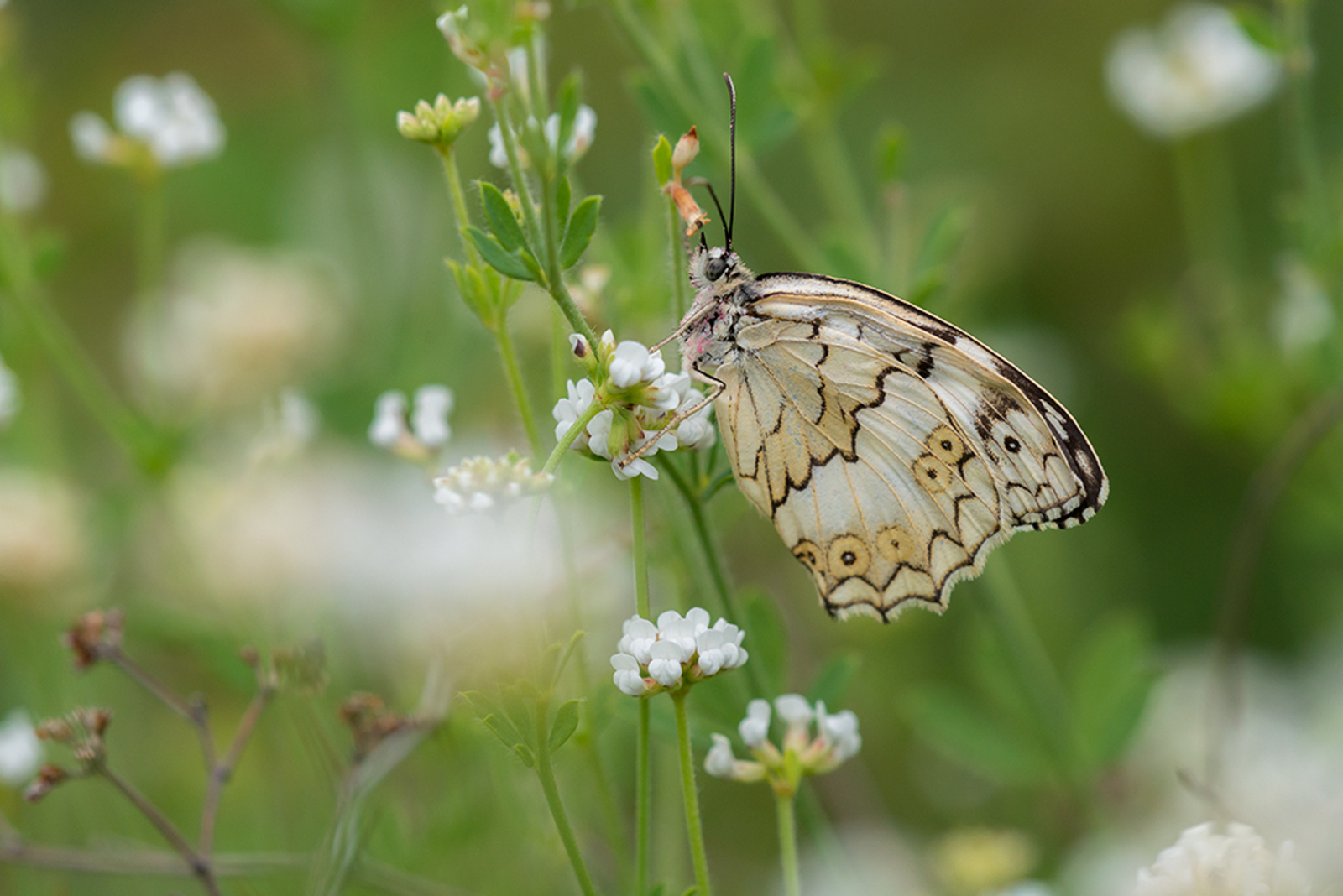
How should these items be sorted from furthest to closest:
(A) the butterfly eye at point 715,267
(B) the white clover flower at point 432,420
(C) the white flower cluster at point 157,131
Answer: (C) the white flower cluster at point 157,131 → (A) the butterfly eye at point 715,267 → (B) the white clover flower at point 432,420

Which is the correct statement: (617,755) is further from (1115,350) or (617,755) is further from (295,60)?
(295,60)

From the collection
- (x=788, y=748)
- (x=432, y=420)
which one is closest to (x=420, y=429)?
(x=432, y=420)

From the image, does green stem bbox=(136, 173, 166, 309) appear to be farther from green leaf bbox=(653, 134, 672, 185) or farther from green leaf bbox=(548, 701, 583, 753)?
green leaf bbox=(548, 701, 583, 753)

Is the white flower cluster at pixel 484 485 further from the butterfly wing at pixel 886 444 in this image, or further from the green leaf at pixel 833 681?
the green leaf at pixel 833 681

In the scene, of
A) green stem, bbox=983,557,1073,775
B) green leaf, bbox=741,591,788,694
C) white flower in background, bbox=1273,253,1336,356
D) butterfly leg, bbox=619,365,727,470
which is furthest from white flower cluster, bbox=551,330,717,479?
Answer: white flower in background, bbox=1273,253,1336,356

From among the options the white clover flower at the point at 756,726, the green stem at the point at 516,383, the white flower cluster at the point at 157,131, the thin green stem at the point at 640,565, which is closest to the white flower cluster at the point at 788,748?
the white clover flower at the point at 756,726

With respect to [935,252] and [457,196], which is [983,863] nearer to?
[935,252]
